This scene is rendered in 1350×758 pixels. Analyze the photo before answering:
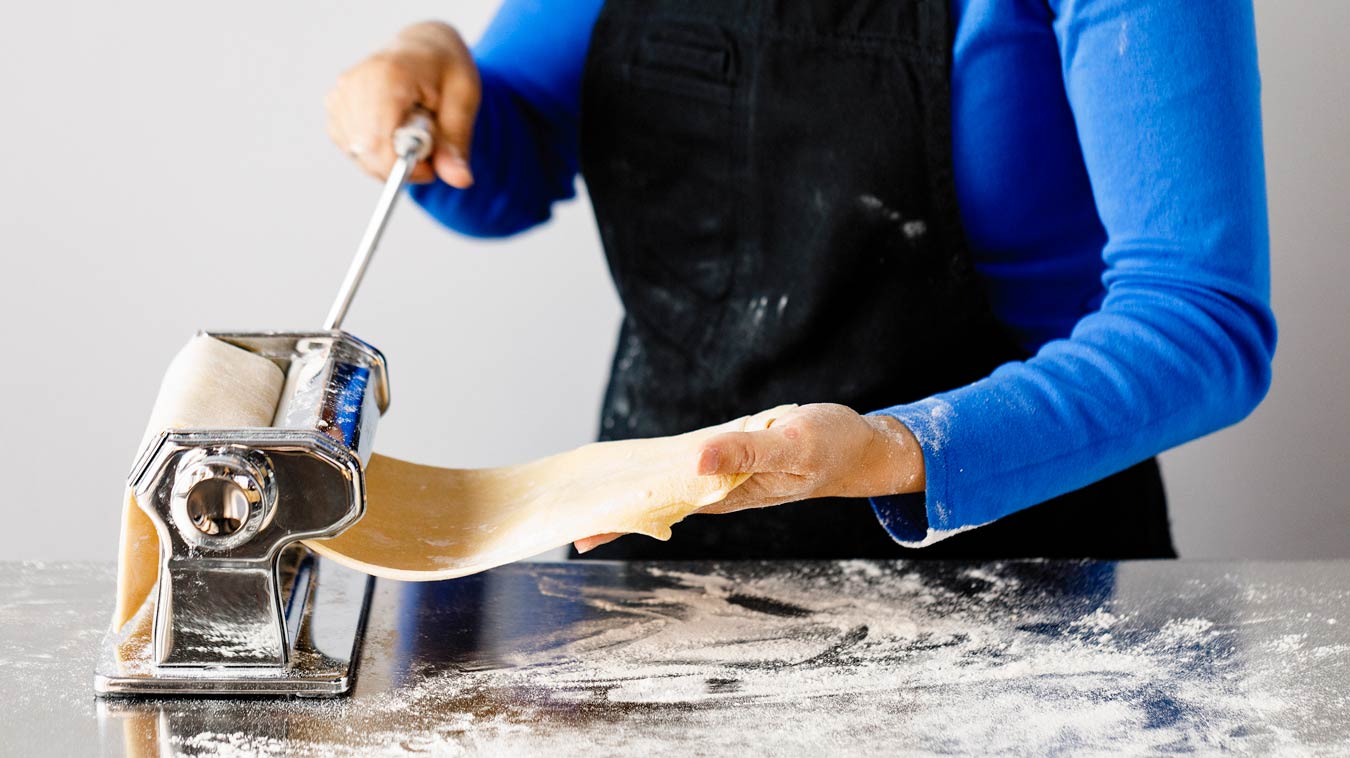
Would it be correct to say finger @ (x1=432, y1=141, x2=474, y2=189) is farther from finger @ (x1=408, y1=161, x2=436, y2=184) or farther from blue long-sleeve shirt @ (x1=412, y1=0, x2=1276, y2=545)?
blue long-sleeve shirt @ (x1=412, y1=0, x2=1276, y2=545)

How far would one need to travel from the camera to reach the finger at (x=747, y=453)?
2.40 ft

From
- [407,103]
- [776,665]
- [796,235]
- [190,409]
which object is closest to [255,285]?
[407,103]

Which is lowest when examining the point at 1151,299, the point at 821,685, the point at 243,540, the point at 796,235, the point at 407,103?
the point at 821,685

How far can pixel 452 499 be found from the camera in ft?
3.16

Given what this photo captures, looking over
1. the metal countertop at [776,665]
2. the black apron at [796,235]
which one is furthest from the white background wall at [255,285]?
the metal countertop at [776,665]

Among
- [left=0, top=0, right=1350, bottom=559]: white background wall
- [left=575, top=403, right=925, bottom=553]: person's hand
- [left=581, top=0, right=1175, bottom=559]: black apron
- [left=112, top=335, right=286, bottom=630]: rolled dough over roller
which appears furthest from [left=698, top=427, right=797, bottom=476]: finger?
[left=0, top=0, right=1350, bottom=559]: white background wall

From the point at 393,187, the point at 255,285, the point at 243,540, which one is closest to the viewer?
the point at 243,540

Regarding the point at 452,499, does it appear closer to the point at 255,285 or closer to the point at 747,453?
the point at 747,453

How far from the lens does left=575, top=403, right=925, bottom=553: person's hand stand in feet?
2.45

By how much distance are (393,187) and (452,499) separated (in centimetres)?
33

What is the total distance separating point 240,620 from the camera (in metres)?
0.77

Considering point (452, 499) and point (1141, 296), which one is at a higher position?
point (1141, 296)

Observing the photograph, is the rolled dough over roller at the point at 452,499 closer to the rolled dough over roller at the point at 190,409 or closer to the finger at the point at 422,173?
the rolled dough over roller at the point at 190,409

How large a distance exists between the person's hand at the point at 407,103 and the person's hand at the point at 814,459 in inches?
21.0
